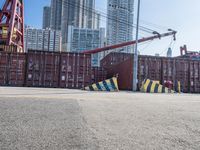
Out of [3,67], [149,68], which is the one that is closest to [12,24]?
[3,67]

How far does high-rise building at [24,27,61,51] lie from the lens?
1992 inches

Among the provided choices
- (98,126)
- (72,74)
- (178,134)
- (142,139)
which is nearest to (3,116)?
(98,126)

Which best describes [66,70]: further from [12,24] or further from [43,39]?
[43,39]

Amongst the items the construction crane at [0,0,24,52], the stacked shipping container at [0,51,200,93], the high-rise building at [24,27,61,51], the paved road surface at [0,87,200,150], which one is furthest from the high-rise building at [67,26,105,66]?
the paved road surface at [0,87,200,150]

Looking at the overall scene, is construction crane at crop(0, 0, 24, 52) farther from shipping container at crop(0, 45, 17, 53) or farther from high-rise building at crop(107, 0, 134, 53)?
high-rise building at crop(107, 0, 134, 53)

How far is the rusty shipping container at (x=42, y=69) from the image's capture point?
730 inches

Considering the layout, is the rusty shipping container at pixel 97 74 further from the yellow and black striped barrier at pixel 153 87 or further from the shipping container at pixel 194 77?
the shipping container at pixel 194 77

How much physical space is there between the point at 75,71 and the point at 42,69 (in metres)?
3.14

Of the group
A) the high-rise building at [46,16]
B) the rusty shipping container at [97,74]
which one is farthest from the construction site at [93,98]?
the high-rise building at [46,16]

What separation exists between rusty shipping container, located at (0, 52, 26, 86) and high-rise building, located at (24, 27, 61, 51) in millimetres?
32156

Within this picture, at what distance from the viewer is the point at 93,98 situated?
8781 millimetres

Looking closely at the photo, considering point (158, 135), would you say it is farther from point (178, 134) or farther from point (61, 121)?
point (61, 121)

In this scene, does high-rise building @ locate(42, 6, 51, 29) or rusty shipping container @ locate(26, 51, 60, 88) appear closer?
Result: rusty shipping container @ locate(26, 51, 60, 88)

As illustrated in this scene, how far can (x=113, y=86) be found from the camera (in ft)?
53.6
